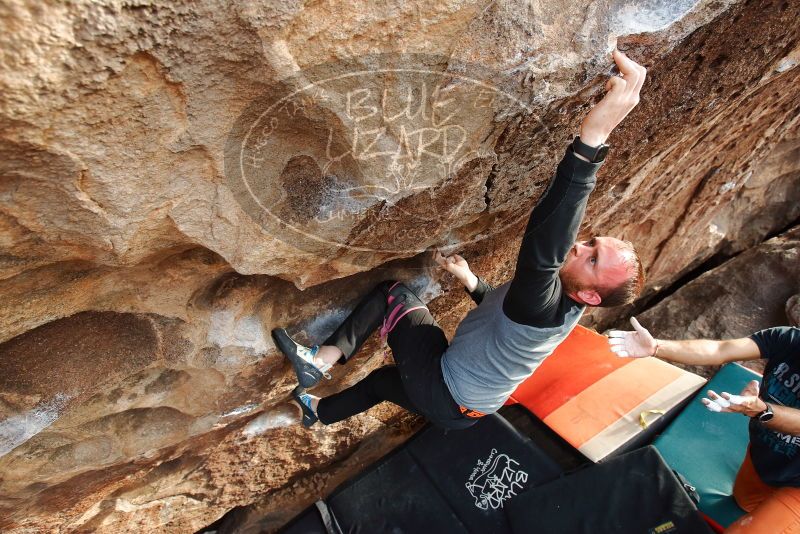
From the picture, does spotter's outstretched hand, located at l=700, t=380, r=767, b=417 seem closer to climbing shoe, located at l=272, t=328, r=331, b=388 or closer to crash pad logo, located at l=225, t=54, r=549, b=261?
crash pad logo, located at l=225, t=54, r=549, b=261

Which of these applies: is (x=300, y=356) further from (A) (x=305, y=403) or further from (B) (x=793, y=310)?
(B) (x=793, y=310)

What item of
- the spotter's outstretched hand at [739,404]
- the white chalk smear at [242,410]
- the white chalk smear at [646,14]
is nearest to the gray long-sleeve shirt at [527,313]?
the white chalk smear at [646,14]

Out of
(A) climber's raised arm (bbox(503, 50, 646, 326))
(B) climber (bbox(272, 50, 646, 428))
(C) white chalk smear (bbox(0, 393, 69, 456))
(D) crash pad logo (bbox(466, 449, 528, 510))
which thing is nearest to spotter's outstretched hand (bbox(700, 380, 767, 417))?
(B) climber (bbox(272, 50, 646, 428))

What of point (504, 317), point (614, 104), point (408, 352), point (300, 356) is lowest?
point (300, 356)

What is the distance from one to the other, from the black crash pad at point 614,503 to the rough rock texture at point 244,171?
1058 mm

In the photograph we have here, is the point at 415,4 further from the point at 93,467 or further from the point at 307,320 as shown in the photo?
the point at 93,467

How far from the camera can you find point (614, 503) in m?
2.46

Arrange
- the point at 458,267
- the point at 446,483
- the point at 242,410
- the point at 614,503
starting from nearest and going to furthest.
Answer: the point at 458,267 → the point at 242,410 → the point at 614,503 → the point at 446,483

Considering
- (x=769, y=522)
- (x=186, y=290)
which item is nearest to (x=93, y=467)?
(x=186, y=290)

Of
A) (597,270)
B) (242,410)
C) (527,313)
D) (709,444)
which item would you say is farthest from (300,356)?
(709,444)

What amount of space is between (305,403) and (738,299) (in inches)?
123

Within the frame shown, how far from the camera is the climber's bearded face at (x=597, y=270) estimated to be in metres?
Result: 1.45

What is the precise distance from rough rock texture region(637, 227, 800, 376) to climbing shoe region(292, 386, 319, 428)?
2.55m

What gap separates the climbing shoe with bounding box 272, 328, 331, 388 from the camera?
1.88 metres
